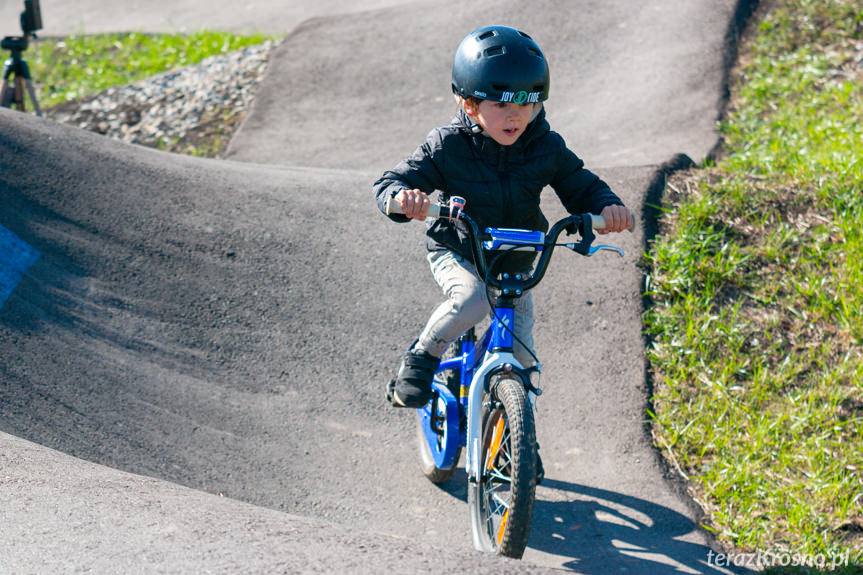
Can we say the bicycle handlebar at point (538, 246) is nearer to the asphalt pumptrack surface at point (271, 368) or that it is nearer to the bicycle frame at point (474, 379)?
the bicycle frame at point (474, 379)

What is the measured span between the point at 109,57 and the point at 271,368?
998cm

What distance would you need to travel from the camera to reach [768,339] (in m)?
4.90

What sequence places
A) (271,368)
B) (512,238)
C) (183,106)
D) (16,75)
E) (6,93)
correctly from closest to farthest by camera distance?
(512,238) < (271,368) < (16,75) < (6,93) < (183,106)

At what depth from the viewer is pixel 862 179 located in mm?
5797

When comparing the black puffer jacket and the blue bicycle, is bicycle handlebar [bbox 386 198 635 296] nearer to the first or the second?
the blue bicycle

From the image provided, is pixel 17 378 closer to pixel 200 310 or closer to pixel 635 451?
pixel 200 310

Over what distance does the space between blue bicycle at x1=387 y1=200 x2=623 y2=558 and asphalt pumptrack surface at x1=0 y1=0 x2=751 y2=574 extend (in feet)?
0.81

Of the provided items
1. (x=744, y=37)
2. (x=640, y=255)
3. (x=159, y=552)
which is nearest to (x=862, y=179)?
(x=640, y=255)

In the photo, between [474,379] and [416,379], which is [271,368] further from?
[474,379]

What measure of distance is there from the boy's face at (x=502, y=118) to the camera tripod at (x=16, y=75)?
7.11 meters

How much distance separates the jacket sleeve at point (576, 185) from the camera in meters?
3.64

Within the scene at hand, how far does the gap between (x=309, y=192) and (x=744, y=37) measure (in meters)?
6.06

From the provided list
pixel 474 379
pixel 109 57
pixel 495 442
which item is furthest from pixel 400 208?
pixel 109 57

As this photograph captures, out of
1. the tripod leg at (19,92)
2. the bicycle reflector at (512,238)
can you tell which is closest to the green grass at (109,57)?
the tripod leg at (19,92)
